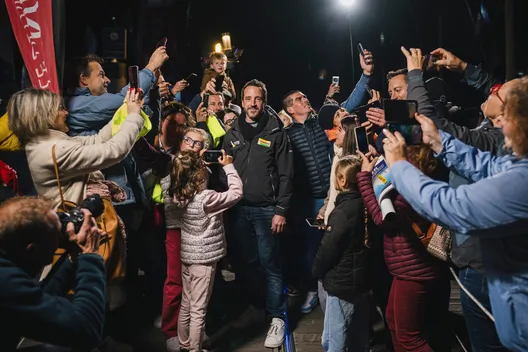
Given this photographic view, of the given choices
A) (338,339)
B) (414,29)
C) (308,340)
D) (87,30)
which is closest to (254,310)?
(308,340)

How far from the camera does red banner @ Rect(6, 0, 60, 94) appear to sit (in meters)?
4.29

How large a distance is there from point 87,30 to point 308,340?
10.0 metres

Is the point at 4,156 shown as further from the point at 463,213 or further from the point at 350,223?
the point at 463,213

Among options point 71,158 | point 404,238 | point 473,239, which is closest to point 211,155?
point 71,158

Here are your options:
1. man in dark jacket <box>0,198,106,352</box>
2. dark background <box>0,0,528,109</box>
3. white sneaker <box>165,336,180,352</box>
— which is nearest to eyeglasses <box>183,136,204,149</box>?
white sneaker <box>165,336,180,352</box>

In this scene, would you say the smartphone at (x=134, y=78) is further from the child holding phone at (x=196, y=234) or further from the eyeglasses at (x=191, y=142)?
the eyeglasses at (x=191, y=142)

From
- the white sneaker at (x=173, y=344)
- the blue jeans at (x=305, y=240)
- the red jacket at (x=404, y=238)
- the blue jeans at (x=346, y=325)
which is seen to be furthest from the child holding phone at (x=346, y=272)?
the blue jeans at (x=305, y=240)

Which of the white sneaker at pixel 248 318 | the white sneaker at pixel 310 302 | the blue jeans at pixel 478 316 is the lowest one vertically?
the white sneaker at pixel 248 318

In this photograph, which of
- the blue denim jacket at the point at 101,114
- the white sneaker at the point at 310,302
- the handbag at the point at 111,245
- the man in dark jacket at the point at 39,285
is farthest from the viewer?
the white sneaker at the point at 310,302

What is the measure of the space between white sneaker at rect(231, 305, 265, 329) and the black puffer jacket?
1687 mm

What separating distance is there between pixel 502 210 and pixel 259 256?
133 inches

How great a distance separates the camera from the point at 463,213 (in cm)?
231

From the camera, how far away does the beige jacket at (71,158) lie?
3463 mm

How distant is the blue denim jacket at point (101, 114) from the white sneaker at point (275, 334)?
181cm
